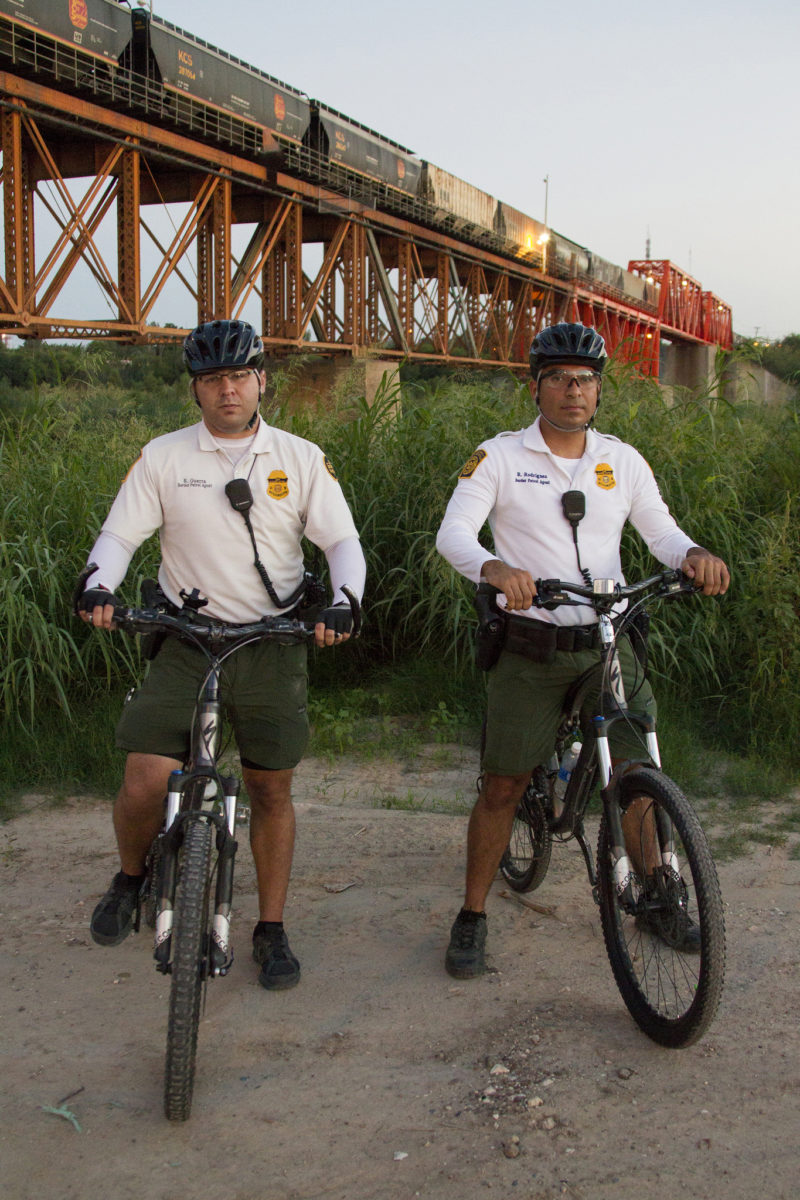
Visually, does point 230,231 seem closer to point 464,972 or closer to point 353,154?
point 353,154

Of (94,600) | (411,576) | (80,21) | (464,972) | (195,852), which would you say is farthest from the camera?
(80,21)

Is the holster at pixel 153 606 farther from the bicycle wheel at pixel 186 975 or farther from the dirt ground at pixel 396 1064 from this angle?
the dirt ground at pixel 396 1064

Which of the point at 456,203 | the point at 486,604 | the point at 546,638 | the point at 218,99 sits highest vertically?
the point at 456,203

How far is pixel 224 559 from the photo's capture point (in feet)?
10.5

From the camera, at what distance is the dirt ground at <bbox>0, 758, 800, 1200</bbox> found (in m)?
2.41

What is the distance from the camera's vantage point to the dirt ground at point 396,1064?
7.92 feet

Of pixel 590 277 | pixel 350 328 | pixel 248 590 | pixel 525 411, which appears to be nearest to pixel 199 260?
pixel 350 328

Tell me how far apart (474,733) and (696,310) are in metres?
49.1

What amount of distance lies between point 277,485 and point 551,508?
0.88 meters

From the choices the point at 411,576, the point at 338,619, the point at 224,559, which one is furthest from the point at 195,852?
the point at 411,576

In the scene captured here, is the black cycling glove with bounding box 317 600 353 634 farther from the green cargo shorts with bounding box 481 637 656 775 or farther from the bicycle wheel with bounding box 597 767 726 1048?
the bicycle wheel with bounding box 597 767 726 1048

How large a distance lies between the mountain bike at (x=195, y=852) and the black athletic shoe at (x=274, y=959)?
0.46m

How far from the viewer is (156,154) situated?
14805mm

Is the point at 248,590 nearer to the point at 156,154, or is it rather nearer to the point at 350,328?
the point at 156,154
